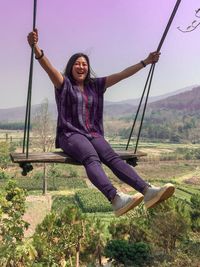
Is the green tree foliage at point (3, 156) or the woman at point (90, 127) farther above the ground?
the woman at point (90, 127)

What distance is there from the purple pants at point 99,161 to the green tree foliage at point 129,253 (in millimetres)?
16981

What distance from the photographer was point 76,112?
13.5 feet

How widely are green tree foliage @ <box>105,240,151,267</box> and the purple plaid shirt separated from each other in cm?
1686

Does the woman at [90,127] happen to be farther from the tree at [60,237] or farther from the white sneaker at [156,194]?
the tree at [60,237]

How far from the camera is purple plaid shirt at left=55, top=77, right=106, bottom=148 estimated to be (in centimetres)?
409

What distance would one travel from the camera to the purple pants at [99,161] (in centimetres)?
361

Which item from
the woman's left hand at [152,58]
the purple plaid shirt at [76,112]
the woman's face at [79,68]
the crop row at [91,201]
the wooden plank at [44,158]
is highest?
the woman's left hand at [152,58]

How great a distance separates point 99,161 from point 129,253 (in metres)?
17.3

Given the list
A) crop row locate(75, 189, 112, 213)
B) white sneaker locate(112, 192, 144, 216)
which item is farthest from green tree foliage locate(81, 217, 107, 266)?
crop row locate(75, 189, 112, 213)

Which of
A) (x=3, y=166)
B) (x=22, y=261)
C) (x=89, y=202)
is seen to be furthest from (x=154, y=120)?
(x=22, y=261)

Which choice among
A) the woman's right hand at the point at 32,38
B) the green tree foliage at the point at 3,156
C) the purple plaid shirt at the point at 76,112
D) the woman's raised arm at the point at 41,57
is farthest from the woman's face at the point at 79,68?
the green tree foliage at the point at 3,156

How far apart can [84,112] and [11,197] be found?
14.7 meters

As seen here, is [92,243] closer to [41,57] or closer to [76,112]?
[76,112]

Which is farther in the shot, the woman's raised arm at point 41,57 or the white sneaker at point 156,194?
the woman's raised arm at point 41,57
